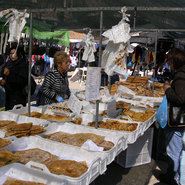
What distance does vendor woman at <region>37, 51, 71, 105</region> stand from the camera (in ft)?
12.0

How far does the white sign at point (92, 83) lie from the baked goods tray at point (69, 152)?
64 cm

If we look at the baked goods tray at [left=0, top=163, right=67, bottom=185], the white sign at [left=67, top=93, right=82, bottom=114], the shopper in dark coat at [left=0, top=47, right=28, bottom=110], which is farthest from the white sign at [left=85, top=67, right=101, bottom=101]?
the shopper in dark coat at [left=0, top=47, right=28, bottom=110]

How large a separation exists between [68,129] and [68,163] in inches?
34.7

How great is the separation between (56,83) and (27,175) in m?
2.36

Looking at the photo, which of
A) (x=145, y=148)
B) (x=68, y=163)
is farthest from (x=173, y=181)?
(x=68, y=163)

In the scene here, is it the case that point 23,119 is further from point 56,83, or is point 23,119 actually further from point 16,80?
point 16,80

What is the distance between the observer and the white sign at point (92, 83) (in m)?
2.31

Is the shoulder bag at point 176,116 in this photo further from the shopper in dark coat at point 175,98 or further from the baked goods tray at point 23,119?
the baked goods tray at point 23,119

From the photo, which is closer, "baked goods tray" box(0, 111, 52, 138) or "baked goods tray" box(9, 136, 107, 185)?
"baked goods tray" box(9, 136, 107, 185)

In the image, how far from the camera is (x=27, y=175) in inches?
59.3

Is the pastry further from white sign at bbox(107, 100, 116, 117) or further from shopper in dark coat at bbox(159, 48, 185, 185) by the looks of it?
shopper in dark coat at bbox(159, 48, 185, 185)

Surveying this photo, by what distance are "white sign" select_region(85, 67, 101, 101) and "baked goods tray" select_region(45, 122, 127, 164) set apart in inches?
17.4

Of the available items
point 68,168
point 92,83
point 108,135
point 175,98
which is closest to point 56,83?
point 92,83

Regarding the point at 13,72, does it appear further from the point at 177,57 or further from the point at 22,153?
the point at 177,57
